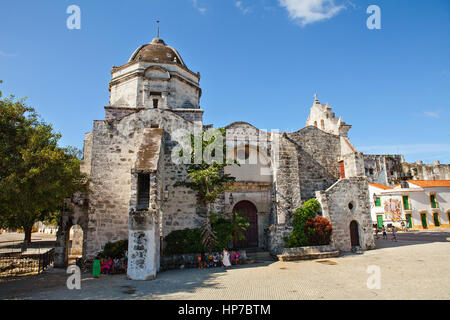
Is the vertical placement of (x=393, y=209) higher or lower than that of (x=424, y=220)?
higher

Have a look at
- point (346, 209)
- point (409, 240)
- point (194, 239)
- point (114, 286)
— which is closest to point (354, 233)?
point (346, 209)

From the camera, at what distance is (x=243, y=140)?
17.4 m

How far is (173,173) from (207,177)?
8.96ft

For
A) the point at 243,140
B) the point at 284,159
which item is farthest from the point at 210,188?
the point at 284,159

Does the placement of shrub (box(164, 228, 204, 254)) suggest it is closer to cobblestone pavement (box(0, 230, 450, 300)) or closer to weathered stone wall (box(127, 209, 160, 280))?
cobblestone pavement (box(0, 230, 450, 300))

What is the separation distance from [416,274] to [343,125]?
14.0m

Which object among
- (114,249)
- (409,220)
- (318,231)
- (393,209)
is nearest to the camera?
(114,249)

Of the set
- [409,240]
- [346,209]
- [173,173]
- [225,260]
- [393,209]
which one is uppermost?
[173,173]

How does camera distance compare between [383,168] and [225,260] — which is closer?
[225,260]

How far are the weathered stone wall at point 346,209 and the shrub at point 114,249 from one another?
1165 centimetres

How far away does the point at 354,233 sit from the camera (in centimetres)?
1723

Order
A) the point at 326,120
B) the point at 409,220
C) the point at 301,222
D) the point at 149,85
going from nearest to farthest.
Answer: the point at 301,222 → the point at 149,85 → the point at 326,120 → the point at 409,220

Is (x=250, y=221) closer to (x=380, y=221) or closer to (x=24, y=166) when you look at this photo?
(x=24, y=166)

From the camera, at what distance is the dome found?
62.7 ft
